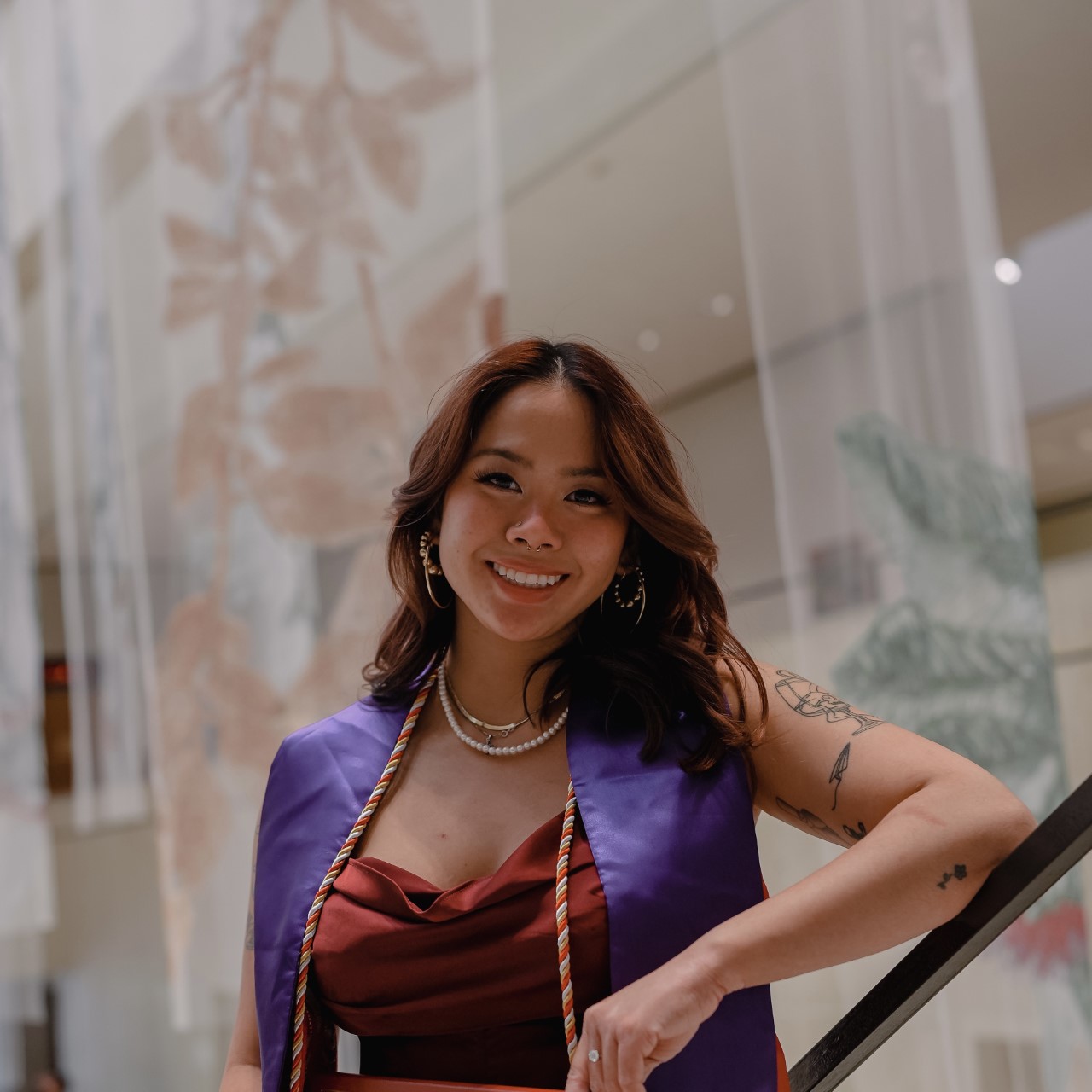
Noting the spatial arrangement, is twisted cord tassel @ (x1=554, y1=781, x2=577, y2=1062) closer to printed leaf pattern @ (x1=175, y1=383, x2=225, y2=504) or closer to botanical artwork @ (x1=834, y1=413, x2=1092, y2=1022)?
botanical artwork @ (x1=834, y1=413, x2=1092, y2=1022)

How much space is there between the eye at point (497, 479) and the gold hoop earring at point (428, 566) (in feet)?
0.39

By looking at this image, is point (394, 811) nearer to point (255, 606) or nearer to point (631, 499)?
point (631, 499)

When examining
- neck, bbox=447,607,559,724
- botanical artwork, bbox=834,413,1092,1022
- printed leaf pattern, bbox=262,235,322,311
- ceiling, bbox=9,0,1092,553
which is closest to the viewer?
neck, bbox=447,607,559,724

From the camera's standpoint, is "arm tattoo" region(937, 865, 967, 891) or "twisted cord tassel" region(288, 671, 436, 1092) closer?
"arm tattoo" region(937, 865, 967, 891)

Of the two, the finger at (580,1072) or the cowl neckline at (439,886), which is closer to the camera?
the finger at (580,1072)

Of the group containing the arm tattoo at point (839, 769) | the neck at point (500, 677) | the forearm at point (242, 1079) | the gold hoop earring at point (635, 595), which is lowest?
the forearm at point (242, 1079)

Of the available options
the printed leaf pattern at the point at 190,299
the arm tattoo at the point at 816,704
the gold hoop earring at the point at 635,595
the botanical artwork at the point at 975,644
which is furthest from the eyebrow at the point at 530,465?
the printed leaf pattern at the point at 190,299

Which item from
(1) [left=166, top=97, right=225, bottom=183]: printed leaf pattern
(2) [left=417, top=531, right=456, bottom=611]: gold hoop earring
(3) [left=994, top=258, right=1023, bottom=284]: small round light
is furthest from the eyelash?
(1) [left=166, top=97, right=225, bottom=183]: printed leaf pattern

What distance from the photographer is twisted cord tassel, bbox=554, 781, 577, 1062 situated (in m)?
0.93

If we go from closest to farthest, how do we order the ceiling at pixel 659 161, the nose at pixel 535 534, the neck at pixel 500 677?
the nose at pixel 535 534 < the neck at pixel 500 677 < the ceiling at pixel 659 161

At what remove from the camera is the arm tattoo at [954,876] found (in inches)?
32.0

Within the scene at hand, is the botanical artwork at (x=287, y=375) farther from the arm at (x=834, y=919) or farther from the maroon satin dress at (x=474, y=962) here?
the arm at (x=834, y=919)

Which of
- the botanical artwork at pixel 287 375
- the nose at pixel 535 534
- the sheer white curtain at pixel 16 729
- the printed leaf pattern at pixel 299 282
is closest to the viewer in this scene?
A: the nose at pixel 535 534

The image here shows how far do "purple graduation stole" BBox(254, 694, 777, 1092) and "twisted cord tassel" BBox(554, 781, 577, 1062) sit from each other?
0.05 ft
